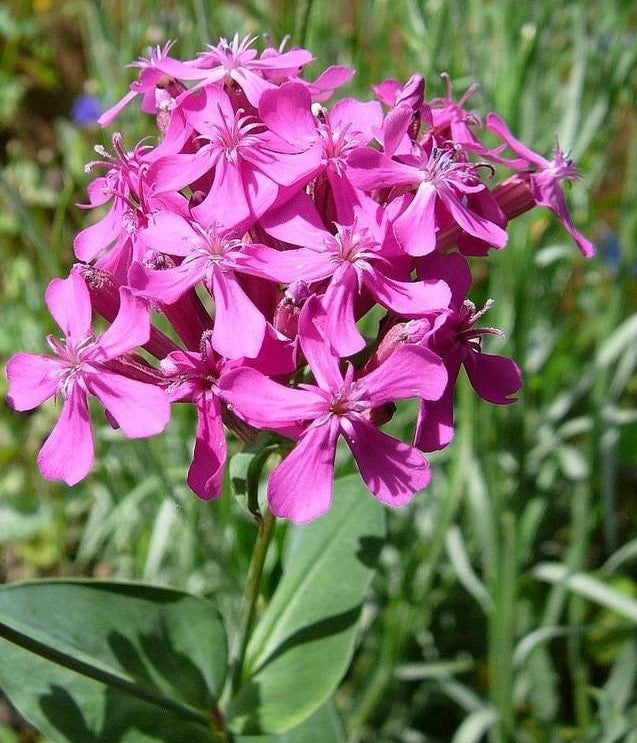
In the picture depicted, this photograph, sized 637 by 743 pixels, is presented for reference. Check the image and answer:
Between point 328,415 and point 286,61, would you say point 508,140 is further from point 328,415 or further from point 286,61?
point 328,415

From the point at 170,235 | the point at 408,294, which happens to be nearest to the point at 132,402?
the point at 170,235

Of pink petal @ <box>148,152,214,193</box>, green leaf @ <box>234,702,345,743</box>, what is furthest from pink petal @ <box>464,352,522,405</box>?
green leaf @ <box>234,702,345,743</box>

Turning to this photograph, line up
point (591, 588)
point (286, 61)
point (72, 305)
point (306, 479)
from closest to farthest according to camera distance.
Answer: point (306, 479)
point (72, 305)
point (286, 61)
point (591, 588)

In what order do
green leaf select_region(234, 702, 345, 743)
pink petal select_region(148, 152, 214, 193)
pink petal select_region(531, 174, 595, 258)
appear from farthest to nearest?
green leaf select_region(234, 702, 345, 743) → pink petal select_region(531, 174, 595, 258) → pink petal select_region(148, 152, 214, 193)

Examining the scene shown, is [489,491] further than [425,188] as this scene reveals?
Yes

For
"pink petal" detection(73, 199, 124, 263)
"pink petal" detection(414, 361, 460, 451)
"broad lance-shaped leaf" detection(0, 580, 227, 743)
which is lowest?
"broad lance-shaped leaf" detection(0, 580, 227, 743)

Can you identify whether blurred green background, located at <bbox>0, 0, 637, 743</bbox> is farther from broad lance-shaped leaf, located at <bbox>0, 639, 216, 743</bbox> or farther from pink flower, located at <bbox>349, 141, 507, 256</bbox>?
pink flower, located at <bbox>349, 141, 507, 256</bbox>

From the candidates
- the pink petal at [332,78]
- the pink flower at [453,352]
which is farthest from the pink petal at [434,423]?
the pink petal at [332,78]
